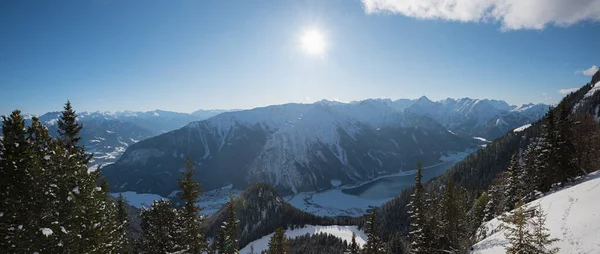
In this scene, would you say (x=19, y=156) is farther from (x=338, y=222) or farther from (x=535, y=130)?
(x=535, y=130)

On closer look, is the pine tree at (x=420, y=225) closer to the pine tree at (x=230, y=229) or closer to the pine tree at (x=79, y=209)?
the pine tree at (x=230, y=229)

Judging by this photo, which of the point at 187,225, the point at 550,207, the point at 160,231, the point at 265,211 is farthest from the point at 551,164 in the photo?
the point at 265,211

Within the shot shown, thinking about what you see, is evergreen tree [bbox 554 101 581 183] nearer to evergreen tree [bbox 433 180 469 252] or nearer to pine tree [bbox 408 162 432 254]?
evergreen tree [bbox 433 180 469 252]

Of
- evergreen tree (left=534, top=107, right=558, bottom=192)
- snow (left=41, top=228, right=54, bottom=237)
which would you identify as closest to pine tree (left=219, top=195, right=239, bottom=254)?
snow (left=41, top=228, right=54, bottom=237)

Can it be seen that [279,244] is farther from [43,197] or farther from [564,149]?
[564,149]

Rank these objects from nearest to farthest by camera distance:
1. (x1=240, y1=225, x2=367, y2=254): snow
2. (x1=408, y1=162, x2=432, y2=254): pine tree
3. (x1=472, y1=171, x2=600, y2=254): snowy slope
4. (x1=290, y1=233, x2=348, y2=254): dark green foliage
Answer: (x1=472, y1=171, x2=600, y2=254): snowy slope, (x1=408, y1=162, x2=432, y2=254): pine tree, (x1=290, y1=233, x2=348, y2=254): dark green foliage, (x1=240, y1=225, x2=367, y2=254): snow

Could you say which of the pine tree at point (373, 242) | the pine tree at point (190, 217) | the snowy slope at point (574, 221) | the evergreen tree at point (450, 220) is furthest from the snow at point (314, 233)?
the pine tree at point (190, 217)

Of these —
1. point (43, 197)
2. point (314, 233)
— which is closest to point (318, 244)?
point (314, 233)
